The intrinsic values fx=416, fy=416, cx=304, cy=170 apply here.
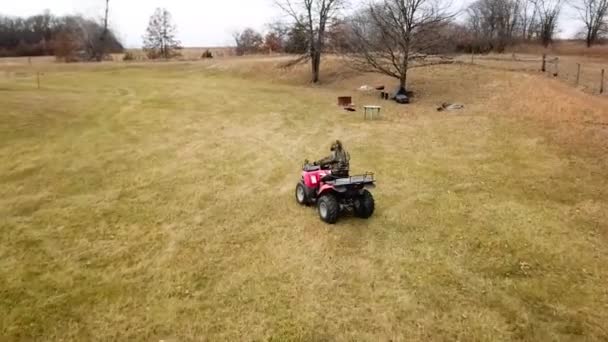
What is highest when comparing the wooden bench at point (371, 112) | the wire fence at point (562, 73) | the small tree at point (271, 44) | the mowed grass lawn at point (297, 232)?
the small tree at point (271, 44)

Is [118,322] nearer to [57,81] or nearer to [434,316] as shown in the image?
[434,316]

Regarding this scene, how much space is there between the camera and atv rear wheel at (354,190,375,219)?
10.0 m

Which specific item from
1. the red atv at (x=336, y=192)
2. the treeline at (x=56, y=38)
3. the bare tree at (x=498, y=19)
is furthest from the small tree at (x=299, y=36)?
the treeline at (x=56, y=38)

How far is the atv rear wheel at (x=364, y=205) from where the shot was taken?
10016mm

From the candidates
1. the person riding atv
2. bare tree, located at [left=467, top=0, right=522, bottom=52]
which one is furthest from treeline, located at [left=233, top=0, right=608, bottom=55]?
the person riding atv

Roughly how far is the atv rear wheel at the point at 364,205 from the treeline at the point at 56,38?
208 feet

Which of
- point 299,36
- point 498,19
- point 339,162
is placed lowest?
point 339,162

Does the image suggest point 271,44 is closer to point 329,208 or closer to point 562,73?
point 562,73

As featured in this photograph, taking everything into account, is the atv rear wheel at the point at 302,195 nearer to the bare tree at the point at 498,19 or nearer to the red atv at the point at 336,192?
the red atv at the point at 336,192

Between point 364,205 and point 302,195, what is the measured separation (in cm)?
181

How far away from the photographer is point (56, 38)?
71.8m

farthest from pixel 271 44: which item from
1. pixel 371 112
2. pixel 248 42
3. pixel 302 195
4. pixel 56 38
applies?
pixel 302 195

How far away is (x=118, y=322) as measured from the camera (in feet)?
21.7

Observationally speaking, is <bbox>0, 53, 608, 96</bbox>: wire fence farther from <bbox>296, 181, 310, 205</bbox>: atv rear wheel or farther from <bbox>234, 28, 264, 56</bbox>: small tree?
<bbox>234, 28, 264, 56</bbox>: small tree
